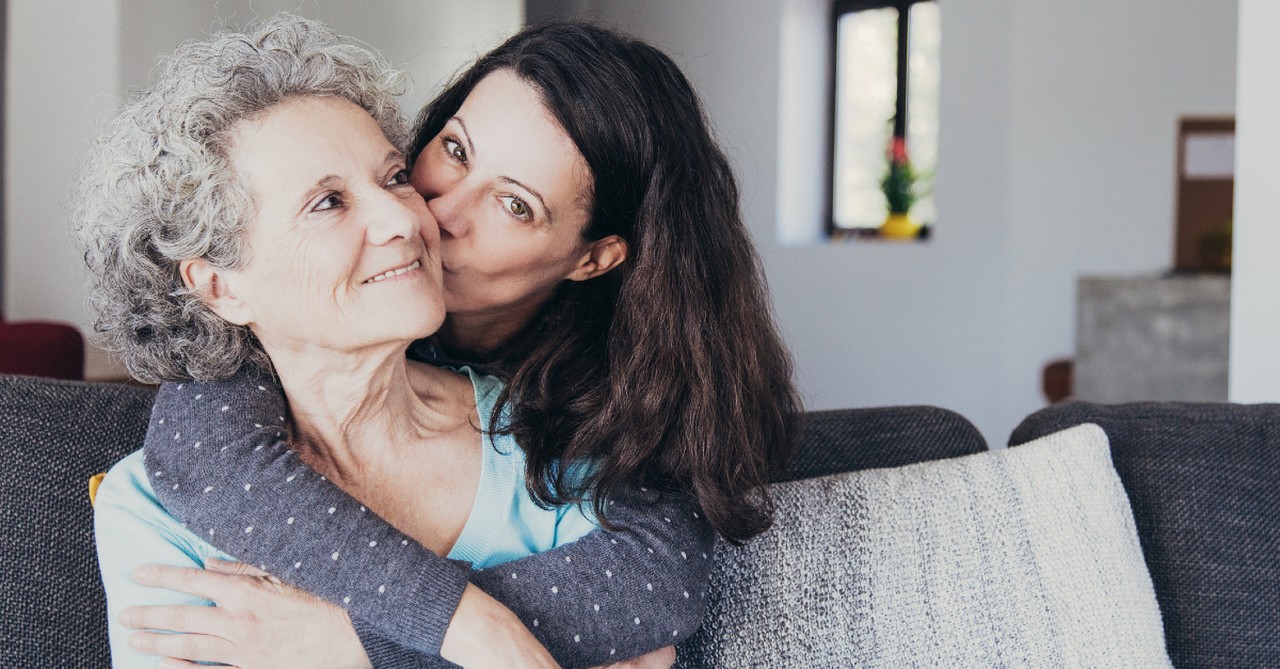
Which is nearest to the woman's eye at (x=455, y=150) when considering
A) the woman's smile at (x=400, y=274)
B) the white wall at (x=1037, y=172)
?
the woman's smile at (x=400, y=274)

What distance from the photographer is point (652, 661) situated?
1290 mm

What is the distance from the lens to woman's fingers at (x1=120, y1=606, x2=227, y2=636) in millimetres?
1104

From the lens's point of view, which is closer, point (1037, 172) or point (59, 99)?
point (59, 99)

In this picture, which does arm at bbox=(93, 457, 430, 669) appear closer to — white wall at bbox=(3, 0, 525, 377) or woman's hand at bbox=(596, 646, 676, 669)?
woman's hand at bbox=(596, 646, 676, 669)

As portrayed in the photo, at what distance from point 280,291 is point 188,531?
27cm

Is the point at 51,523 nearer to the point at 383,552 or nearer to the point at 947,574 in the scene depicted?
the point at 383,552

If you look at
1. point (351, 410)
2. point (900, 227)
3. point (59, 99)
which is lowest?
point (351, 410)

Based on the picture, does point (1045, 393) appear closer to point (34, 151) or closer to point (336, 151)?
point (34, 151)

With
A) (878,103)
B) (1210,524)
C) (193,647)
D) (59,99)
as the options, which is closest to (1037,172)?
(878,103)

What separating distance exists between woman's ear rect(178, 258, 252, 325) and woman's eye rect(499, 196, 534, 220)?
1.06ft

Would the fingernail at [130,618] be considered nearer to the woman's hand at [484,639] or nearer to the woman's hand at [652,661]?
the woman's hand at [484,639]

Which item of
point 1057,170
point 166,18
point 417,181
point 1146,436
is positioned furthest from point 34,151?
point 1057,170

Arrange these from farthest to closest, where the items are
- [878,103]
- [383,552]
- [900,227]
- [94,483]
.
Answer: [878,103]
[900,227]
[94,483]
[383,552]

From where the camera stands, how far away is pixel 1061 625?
1495 mm
